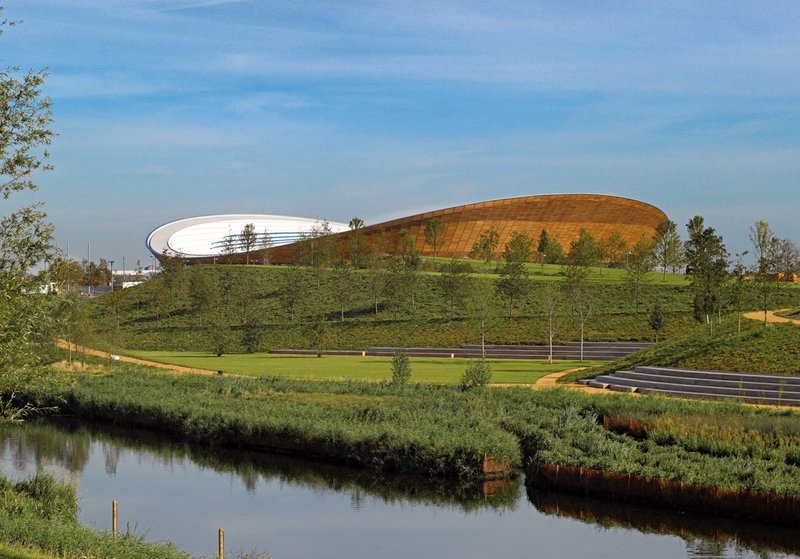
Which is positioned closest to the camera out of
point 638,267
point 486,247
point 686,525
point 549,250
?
point 686,525

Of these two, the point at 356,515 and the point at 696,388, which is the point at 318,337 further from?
the point at 356,515

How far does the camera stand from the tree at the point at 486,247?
83281 millimetres

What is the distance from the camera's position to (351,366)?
4241 centimetres

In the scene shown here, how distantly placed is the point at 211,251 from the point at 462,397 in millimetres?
85591

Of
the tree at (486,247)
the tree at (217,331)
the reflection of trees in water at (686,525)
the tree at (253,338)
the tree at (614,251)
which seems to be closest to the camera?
the reflection of trees in water at (686,525)

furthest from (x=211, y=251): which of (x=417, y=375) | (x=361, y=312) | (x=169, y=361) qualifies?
(x=417, y=375)

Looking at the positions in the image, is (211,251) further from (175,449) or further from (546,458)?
(546,458)

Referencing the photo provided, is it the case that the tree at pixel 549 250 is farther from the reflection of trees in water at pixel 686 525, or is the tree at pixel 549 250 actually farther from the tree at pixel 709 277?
the reflection of trees in water at pixel 686 525

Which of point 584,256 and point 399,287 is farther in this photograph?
point 584,256

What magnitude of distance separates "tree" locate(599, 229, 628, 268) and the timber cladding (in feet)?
12.6

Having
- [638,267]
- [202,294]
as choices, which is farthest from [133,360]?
[638,267]

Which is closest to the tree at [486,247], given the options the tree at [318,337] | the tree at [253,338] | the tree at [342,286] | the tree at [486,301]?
the tree at [486,301]

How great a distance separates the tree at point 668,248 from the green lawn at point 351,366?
1337 inches

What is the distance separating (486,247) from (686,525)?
218ft
